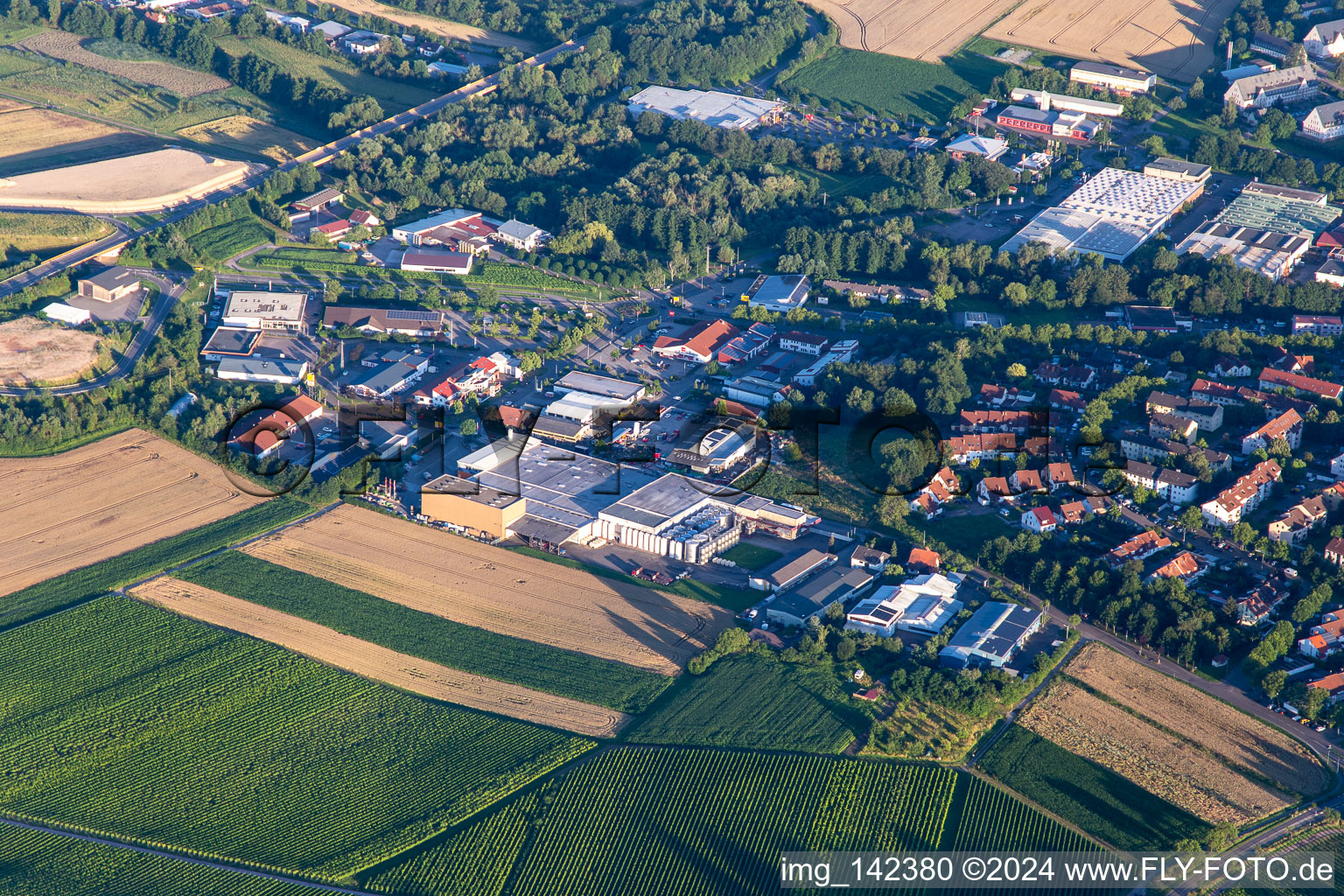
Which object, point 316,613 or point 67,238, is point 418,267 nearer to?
point 67,238

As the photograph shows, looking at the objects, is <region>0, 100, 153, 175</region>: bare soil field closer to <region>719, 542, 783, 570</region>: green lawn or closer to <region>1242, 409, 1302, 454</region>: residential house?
<region>719, 542, 783, 570</region>: green lawn

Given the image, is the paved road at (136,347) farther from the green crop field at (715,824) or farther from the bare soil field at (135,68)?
the green crop field at (715,824)

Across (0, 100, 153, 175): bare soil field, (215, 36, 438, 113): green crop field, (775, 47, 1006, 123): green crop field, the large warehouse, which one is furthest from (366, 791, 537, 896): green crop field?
(215, 36, 438, 113): green crop field

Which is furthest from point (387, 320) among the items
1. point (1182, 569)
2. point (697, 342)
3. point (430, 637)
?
point (1182, 569)

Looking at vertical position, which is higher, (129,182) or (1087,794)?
(1087,794)

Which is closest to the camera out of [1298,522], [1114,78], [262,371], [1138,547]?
[1138,547]

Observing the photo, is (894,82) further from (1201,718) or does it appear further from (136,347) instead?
(1201,718)
